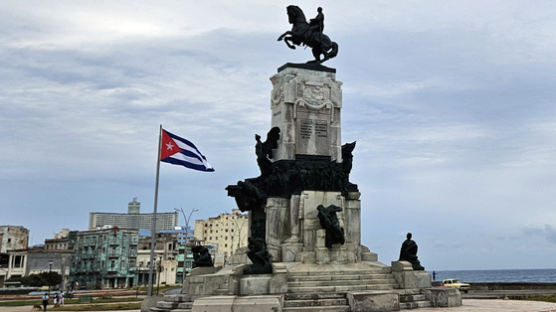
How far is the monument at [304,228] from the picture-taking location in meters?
21.6

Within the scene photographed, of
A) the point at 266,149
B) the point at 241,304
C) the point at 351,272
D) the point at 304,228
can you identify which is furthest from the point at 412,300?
the point at 266,149

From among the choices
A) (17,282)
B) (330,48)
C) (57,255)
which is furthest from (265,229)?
(57,255)

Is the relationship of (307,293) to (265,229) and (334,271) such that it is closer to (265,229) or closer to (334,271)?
(334,271)

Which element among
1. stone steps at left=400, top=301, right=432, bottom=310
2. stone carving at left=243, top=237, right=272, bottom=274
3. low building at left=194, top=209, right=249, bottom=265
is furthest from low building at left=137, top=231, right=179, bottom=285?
stone steps at left=400, top=301, right=432, bottom=310

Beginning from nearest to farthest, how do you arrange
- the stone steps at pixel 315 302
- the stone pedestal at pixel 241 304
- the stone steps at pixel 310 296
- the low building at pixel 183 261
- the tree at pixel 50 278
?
the stone pedestal at pixel 241 304 < the stone steps at pixel 315 302 < the stone steps at pixel 310 296 < the tree at pixel 50 278 < the low building at pixel 183 261

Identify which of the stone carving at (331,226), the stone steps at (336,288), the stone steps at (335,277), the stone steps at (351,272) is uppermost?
the stone carving at (331,226)

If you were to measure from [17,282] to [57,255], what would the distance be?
1397 cm

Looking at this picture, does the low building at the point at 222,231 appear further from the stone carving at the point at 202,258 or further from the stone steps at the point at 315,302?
the stone steps at the point at 315,302

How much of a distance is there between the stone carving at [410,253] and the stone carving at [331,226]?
2.90m

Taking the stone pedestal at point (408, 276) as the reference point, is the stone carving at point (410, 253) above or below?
above

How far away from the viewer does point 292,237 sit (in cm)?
2455

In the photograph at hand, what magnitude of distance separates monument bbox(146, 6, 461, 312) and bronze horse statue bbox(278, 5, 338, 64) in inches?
1.8

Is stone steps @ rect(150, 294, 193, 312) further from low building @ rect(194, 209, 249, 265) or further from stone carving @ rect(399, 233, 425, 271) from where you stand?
low building @ rect(194, 209, 249, 265)

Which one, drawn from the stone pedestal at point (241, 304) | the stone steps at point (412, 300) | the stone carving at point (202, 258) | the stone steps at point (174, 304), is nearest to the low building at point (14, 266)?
the stone carving at point (202, 258)
